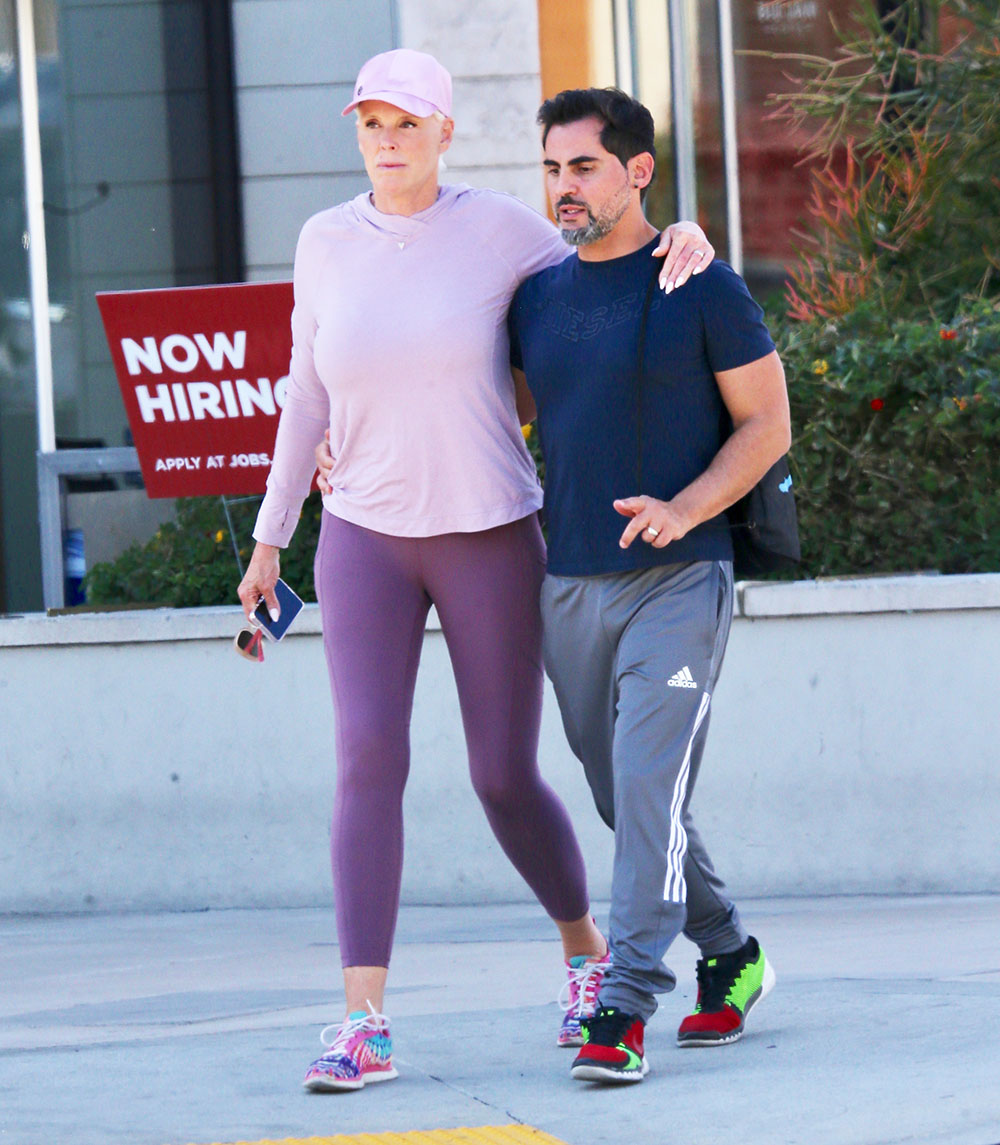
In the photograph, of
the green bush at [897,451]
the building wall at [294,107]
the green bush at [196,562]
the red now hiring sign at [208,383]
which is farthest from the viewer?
the building wall at [294,107]

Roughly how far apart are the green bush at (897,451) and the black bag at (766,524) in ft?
8.23

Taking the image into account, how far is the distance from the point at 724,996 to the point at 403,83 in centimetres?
195

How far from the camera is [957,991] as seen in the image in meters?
4.24

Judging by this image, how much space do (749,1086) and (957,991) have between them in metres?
0.98

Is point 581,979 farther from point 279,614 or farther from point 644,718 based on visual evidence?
point 279,614

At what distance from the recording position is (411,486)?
3797mm

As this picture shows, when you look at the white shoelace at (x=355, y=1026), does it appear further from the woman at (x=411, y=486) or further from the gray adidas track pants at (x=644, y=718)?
the gray adidas track pants at (x=644, y=718)

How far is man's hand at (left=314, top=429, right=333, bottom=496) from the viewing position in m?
3.93

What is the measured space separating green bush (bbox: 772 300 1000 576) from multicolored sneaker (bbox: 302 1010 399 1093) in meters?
3.12

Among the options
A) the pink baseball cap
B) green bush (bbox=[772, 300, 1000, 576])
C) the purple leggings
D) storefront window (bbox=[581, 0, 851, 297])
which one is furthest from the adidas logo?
storefront window (bbox=[581, 0, 851, 297])

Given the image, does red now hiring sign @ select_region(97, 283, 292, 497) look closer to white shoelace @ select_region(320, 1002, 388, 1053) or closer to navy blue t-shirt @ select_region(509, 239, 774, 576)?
navy blue t-shirt @ select_region(509, 239, 774, 576)

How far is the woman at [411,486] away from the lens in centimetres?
375

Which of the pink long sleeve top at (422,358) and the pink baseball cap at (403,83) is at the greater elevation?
the pink baseball cap at (403,83)

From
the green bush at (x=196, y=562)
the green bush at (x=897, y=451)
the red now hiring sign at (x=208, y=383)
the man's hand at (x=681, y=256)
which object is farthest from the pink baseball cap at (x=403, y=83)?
the green bush at (x=196, y=562)
